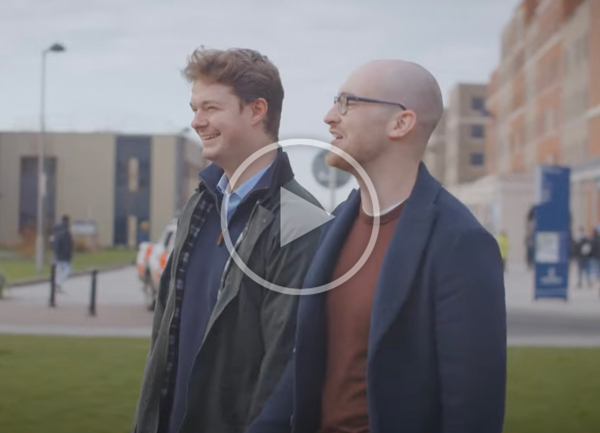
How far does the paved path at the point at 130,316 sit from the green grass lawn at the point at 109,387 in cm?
177

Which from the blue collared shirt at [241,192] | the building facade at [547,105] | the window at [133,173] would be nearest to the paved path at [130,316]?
the window at [133,173]

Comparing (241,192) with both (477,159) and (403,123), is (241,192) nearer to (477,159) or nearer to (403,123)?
(403,123)

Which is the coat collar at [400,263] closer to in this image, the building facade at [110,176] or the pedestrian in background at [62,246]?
the building facade at [110,176]

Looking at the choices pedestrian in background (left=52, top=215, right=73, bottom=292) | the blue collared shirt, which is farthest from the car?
the blue collared shirt

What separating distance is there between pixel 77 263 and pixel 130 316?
27.6 meters

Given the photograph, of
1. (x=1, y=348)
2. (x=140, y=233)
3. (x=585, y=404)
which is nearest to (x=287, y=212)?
(x=585, y=404)

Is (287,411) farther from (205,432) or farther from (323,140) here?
(323,140)

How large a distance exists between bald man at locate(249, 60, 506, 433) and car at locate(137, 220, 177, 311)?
13771 millimetres

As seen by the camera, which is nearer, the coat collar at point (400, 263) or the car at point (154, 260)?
the coat collar at point (400, 263)

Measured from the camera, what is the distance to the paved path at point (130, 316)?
14805 mm

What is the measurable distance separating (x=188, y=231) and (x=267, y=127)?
344 millimetres

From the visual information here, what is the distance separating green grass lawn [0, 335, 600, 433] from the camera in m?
7.86

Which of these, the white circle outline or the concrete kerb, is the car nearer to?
the concrete kerb

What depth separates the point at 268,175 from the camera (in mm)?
3064
